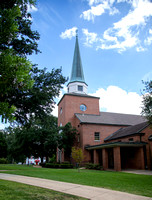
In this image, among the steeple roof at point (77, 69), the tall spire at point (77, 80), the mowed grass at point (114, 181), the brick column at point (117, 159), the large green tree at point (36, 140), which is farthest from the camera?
the steeple roof at point (77, 69)

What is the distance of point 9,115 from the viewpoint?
4879 mm

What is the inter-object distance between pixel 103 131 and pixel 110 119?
12.9ft

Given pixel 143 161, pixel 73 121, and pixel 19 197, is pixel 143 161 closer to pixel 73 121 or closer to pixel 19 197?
pixel 73 121

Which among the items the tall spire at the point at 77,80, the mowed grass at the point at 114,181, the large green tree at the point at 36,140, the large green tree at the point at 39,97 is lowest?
the mowed grass at the point at 114,181

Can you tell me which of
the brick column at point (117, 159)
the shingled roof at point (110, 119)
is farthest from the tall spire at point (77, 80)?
the brick column at point (117, 159)

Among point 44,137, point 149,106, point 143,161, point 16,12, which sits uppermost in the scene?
point 16,12

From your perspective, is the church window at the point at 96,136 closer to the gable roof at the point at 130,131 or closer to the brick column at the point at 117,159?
the gable roof at the point at 130,131

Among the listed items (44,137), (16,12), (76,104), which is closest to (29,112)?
(16,12)

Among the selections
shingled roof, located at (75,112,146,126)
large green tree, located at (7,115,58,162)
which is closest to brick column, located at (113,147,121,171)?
shingled roof, located at (75,112,146,126)

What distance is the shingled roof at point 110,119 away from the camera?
33.0 meters

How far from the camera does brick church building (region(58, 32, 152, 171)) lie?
23516 mm

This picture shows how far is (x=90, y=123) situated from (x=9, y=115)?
27.7 meters

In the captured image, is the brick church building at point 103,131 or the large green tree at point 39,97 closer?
the large green tree at point 39,97

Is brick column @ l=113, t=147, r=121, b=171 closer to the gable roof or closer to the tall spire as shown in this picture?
the gable roof
